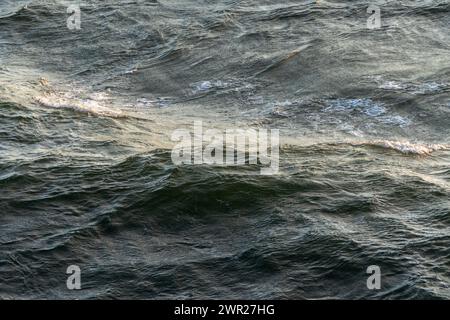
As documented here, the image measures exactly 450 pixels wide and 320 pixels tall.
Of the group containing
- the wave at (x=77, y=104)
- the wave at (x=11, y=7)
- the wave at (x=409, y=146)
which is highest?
the wave at (x=11, y=7)

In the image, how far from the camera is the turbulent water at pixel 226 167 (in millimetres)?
9055

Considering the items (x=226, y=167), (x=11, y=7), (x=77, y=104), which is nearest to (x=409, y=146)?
(x=226, y=167)

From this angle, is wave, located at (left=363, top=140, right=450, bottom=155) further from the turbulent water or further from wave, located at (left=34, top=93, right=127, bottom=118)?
wave, located at (left=34, top=93, right=127, bottom=118)

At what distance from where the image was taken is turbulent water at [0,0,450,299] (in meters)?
9.05

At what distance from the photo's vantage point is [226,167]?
37.4 feet

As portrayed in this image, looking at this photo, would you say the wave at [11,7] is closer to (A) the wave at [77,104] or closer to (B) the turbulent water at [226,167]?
(B) the turbulent water at [226,167]

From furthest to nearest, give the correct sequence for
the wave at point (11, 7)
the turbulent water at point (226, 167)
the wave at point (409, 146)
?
1. the wave at point (11, 7)
2. the wave at point (409, 146)
3. the turbulent water at point (226, 167)

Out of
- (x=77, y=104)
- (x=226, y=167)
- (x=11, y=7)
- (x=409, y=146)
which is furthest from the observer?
(x=11, y=7)

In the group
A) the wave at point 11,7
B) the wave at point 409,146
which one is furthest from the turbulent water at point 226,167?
the wave at point 11,7

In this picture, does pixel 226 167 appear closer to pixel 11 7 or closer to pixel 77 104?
pixel 77 104

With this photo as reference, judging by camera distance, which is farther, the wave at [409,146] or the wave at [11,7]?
the wave at [11,7]

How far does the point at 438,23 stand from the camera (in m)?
17.6

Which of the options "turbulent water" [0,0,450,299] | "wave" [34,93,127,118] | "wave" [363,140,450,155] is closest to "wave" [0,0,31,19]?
"turbulent water" [0,0,450,299]

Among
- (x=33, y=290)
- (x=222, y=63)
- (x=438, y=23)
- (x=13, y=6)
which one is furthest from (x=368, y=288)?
(x=13, y=6)
